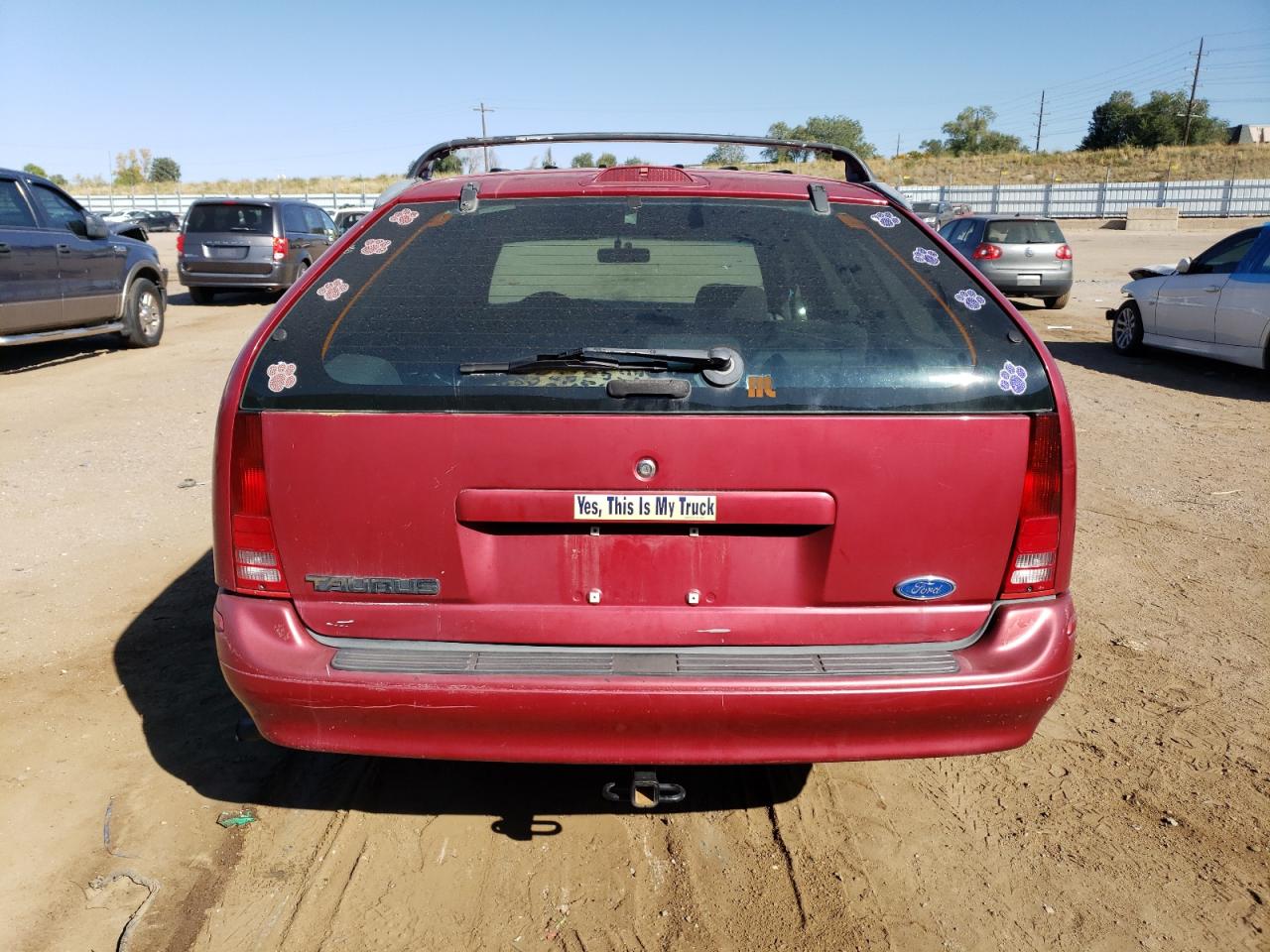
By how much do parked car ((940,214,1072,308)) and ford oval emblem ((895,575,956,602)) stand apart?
15.3m

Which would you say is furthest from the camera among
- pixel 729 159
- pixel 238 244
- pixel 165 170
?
pixel 165 170

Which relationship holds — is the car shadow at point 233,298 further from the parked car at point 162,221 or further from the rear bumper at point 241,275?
the parked car at point 162,221

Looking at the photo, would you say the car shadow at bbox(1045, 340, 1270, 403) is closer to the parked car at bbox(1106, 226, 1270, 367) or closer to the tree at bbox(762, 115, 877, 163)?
the parked car at bbox(1106, 226, 1270, 367)

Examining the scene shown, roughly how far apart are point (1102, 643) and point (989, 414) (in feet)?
7.70

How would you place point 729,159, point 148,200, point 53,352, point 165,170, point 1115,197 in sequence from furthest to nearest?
point 165,170 → point 148,200 → point 1115,197 → point 53,352 → point 729,159

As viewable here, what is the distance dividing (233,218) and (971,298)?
17.1 m

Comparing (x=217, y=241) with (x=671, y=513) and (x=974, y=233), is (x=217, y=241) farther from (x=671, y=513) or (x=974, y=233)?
(x=671, y=513)

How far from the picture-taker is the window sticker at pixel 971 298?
2639 mm

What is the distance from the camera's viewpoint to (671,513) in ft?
8.02

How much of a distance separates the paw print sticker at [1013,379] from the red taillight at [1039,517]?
82 mm

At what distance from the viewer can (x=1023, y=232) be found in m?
17.1

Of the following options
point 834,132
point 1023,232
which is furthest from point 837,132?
point 1023,232

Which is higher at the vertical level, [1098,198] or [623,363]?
[623,363]

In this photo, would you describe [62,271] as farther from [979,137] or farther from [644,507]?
[979,137]
